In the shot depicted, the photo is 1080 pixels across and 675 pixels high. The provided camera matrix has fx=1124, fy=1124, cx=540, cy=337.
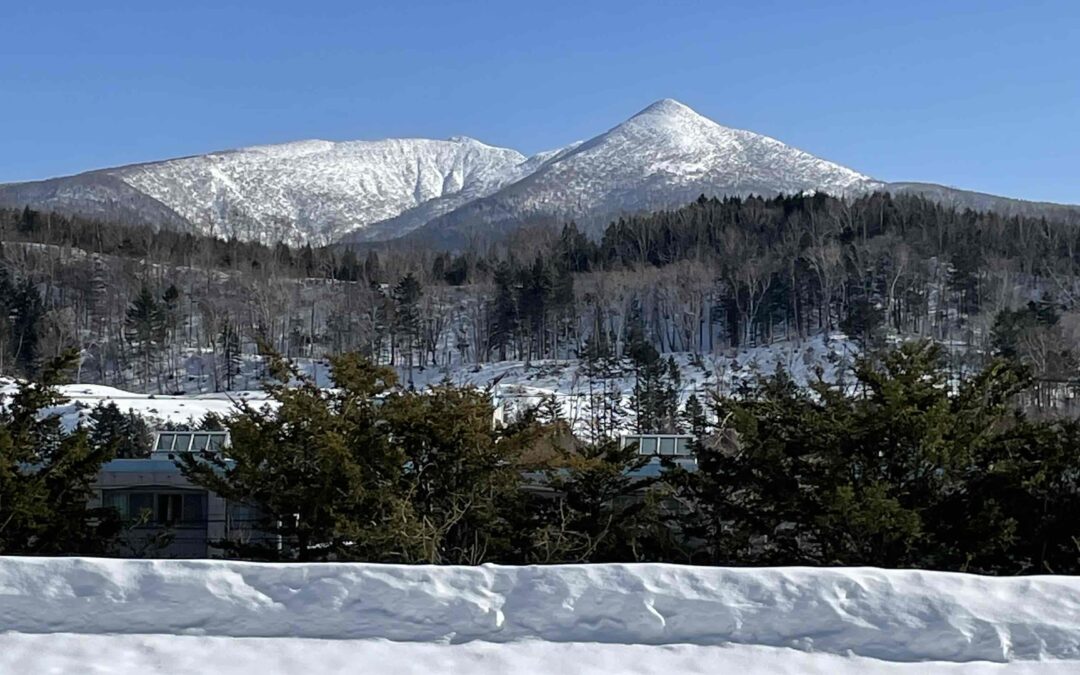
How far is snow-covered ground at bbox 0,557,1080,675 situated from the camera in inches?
218

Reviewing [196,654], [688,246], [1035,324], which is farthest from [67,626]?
[688,246]

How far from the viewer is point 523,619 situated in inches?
229

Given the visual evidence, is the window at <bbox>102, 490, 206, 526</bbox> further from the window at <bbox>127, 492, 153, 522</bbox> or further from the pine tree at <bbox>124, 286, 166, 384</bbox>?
the pine tree at <bbox>124, 286, 166, 384</bbox>

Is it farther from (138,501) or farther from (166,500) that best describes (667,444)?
(138,501)

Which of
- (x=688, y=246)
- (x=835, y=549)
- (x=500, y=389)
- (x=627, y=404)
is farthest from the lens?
(x=688, y=246)

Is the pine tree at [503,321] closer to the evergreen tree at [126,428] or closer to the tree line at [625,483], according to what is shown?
the evergreen tree at [126,428]

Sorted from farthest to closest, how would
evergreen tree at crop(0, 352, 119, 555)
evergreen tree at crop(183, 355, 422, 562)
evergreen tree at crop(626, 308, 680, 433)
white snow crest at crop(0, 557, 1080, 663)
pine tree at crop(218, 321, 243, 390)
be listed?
1. pine tree at crop(218, 321, 243, 390)
2. evergreen tree at crop(626, 308, 680, 433)
3. evergreen tree at crop(0, 352, 119, 555)
4. evergreen tree at crop(183, 355, 422, 562)
5. white snow crest at crop(0, 557, 1080, 663)

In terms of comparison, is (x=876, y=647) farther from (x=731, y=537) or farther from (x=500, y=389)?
(x=500, y=389)

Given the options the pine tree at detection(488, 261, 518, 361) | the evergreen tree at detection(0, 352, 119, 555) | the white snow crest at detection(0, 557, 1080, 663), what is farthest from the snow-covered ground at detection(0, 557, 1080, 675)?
the pine tree at detection(488, 261, 518, 361)

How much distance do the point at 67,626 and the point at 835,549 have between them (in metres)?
9.28

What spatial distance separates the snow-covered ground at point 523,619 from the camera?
553 cm

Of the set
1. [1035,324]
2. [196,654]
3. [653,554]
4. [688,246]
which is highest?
[688,246]

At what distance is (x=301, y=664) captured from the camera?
546 centimetres

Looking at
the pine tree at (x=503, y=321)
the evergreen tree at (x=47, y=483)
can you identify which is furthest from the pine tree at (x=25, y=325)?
the evergreen tree at (x=47, y=483)
